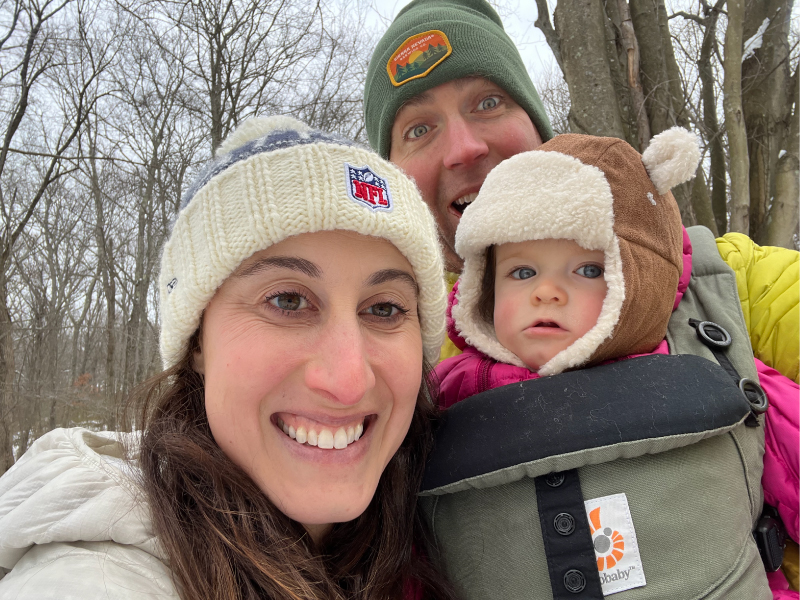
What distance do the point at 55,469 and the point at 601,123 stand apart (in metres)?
3.26

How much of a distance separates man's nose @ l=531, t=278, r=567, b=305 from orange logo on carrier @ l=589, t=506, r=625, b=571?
0.69 meters

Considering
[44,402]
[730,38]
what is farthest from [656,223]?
[44,402]

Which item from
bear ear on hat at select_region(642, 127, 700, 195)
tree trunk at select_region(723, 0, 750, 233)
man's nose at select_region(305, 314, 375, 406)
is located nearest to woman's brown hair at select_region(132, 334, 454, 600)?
man's nose at select_region(305, 314, 375, 406)

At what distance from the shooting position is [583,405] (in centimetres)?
138

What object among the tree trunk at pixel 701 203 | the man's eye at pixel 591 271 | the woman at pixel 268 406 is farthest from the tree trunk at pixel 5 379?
the tree trunk at pixel 701 203

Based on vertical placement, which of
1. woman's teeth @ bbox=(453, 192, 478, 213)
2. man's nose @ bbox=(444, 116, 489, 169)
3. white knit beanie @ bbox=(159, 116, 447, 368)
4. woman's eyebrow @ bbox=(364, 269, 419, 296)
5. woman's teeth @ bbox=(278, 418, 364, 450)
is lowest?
woman's teeth @ bbox=(278, 418, 364, 450)

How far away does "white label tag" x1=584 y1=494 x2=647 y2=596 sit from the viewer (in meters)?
1.23

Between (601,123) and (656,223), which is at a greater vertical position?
(601,123)

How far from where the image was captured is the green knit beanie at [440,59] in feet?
8.01

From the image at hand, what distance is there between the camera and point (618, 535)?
125 cm

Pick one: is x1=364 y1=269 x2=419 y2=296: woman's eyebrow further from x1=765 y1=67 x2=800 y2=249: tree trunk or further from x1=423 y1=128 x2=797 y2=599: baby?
x1=765 y1=67 x2=800 y2=249: tree trunk

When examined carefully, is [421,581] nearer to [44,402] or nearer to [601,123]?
[601,123]

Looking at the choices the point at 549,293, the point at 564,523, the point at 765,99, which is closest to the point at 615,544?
the point at 564,523

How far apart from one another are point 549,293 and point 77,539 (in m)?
1.41
